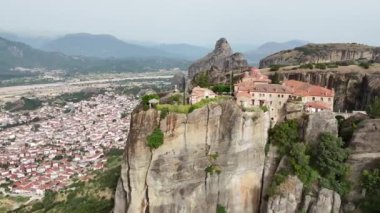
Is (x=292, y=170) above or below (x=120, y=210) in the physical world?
above

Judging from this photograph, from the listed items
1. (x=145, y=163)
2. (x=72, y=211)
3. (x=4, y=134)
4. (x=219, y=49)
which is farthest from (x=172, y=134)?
(x=4, y=134)

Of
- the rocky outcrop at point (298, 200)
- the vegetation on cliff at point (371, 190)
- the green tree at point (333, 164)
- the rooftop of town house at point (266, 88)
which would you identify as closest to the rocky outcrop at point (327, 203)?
the rocky outcrop at point (298, 200)

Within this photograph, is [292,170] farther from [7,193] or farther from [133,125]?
[7,193]

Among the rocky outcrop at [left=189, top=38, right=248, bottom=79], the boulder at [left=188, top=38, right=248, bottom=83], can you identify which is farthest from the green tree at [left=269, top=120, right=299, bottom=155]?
the rocky outcrop at [left=189, top=38, right=248, bottom=79]

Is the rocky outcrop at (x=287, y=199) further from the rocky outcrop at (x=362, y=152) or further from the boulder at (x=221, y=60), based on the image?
the boulder at (x=221, y=60)

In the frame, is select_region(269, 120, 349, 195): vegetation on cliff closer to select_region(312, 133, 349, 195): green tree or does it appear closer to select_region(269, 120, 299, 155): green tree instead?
select_region(312, 133, 349, 195): green tree

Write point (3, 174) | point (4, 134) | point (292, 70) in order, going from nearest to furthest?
point (292, 70)
point (3, 174)
point (4, 134)
